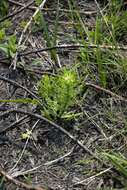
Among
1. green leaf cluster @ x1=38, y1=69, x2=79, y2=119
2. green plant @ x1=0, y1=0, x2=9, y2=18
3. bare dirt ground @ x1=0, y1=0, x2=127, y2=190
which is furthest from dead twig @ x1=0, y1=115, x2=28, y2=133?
green plant @ x1=0, y1=0, x2=9, y2=18

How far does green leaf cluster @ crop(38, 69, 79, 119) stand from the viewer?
5.59ft

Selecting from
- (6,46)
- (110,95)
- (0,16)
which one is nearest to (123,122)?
(110,95)

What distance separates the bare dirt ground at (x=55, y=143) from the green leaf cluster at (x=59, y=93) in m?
0.06

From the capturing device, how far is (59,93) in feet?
5.75

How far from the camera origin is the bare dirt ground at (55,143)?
5.40 ft

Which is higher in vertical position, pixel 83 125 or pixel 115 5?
pixel 115 5

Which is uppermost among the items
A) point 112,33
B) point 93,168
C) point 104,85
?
point 112,33

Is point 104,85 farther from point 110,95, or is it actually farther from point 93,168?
point 93,168

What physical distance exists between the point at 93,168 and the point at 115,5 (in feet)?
3.19

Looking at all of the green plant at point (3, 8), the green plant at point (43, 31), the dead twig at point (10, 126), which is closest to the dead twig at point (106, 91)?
the green plant at point (43, 31)

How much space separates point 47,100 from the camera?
5.87 feet

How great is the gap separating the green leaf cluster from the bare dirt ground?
0.20ft

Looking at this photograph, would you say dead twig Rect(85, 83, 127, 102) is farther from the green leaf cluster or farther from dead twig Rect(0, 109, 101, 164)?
dead twig Rect(0, 109, 101, 164)

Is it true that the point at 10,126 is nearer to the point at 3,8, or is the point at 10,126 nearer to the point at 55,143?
the point at 55,143
